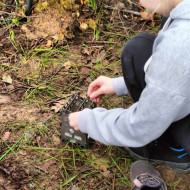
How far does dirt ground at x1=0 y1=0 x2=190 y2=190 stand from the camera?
2039 millimetres

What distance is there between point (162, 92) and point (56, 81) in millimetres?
1533

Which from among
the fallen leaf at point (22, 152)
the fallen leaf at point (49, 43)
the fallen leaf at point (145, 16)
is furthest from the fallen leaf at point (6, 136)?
the fallen leaf at point (145, 16)

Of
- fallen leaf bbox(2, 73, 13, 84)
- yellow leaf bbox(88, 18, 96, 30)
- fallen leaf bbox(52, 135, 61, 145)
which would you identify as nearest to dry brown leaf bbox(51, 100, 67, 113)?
fallen leaf bbox(52, 135, 61, 145)

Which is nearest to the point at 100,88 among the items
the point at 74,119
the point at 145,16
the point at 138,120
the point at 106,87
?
the point at 106,87

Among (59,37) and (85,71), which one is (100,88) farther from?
(59,37)

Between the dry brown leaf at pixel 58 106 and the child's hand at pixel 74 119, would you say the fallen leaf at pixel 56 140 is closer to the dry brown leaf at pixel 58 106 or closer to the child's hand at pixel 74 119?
the dry brown leaf at pixel 58 106

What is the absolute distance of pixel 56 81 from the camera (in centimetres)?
264

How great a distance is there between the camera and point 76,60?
9.23ft

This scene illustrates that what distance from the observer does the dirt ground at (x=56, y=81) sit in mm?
2039

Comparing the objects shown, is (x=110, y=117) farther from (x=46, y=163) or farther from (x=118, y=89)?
(x=46, y=163)

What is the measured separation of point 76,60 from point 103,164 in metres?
1.16

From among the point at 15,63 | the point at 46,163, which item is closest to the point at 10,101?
the point at 15,63

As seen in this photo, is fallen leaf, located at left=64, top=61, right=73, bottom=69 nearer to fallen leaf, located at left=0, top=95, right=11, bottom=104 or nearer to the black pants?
fallen leaf, located at left=0, top=95, right=11, bottom=104

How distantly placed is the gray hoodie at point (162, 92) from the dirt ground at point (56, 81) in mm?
606
